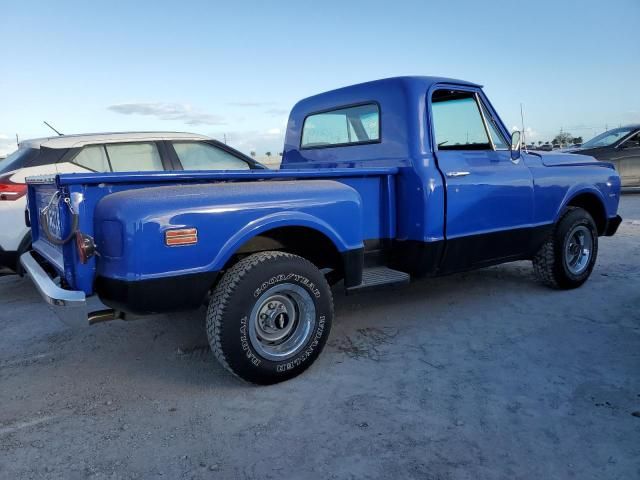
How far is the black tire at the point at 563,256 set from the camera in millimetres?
4754

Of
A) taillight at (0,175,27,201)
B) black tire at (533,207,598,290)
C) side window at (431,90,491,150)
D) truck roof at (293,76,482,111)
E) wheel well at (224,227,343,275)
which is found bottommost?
black tire at (533,207,598,290)

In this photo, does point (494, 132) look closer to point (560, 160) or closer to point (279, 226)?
point (560, 160)

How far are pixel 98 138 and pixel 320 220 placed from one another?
3360 mm

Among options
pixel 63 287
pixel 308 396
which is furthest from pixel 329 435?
pixel 63 287

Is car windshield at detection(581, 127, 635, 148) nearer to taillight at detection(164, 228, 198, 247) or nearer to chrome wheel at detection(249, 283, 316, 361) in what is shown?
chrome wheel at detection(249, 283, 316, 361)

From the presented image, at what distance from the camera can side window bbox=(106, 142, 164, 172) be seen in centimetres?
538

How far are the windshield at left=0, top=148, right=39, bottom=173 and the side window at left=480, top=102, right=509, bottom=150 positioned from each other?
431 centimetres

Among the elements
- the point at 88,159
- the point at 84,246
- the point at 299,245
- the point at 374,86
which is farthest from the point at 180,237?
the point at 88,159

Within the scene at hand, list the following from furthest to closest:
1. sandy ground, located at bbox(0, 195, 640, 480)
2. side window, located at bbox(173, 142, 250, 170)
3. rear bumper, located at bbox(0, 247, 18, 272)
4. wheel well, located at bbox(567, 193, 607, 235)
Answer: side window, located at bbox(173, 142, 250, 170) → wheel well, located at bbox(567, 193, 607, 235) → rear bumper, located at bbox(0, 247, 18, 272) → sandy ground, located at bbox(0, 195, 640, 480)

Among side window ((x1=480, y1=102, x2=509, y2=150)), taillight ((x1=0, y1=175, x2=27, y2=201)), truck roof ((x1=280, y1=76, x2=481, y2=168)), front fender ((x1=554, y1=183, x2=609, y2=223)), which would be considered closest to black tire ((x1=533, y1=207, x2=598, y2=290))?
front fender ((x1=554, y1=183, x2=609, y2=223))

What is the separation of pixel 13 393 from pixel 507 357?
10.2 ft

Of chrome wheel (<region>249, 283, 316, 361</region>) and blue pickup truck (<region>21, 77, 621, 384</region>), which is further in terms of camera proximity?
chrome wheel (<region>249, 283, 316, 361</region>)

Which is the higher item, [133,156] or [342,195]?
[133,156]

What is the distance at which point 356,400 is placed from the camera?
2861 mm
